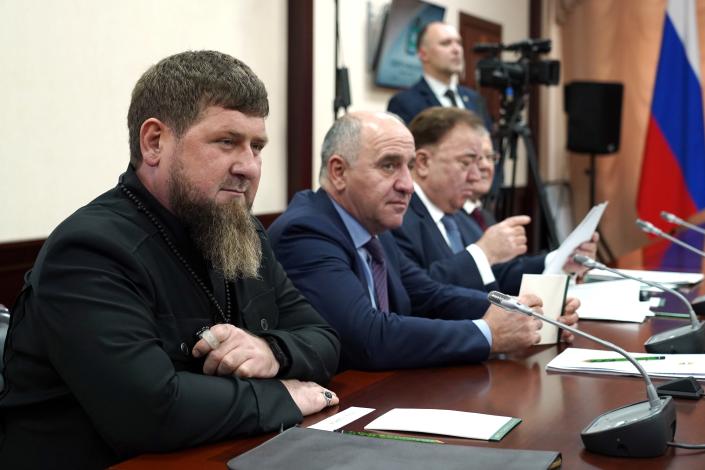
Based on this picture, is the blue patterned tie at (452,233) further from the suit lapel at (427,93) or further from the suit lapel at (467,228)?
the suit lapel at (427,93)

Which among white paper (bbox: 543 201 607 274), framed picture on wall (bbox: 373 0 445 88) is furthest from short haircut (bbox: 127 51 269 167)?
framed picture on wall (bbox: 373 0 445 88)

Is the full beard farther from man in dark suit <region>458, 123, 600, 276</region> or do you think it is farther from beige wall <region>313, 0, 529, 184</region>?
beige wall <region>313, 0, 529, 184</region>

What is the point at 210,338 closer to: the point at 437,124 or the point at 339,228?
the point at 339,228

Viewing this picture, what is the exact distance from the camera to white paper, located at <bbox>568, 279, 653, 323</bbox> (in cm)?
239

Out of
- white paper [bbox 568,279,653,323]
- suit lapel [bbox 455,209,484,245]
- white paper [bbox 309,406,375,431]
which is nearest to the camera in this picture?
white paper [bbox 309,406,375,431]

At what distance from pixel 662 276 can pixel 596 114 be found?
430cm

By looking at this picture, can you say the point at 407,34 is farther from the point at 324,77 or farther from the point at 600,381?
the point at 600,381

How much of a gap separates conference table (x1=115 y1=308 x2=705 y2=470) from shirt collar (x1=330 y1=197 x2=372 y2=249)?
0.46m

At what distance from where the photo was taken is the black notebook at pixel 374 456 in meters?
1.15

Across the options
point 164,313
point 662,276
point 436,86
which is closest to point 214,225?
point 164,313

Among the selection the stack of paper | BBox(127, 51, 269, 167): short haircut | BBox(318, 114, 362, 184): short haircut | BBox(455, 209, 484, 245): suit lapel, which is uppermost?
BBox(127, 51, 269, 167): short haircut

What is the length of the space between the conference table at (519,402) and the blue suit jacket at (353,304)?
0.04m

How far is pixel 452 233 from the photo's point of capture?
10.1 ft

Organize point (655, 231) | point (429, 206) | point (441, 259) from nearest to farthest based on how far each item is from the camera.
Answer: point (655, 231) < point (441, 259) < point (429, 206)
